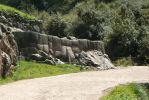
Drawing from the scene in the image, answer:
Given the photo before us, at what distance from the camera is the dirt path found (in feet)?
80.2

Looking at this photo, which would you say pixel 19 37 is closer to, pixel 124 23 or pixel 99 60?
pixel 99 60

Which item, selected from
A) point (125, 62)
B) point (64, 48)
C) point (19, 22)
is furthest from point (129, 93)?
point (125, 62)

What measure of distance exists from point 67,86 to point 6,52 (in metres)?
6.68

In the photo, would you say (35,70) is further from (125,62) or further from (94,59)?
(125,62)

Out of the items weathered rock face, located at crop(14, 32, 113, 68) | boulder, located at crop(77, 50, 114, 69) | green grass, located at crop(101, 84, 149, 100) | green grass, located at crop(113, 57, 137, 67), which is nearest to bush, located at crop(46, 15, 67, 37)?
green grass, located at crop(113, 57, 137, 67)

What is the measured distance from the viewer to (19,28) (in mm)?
44250

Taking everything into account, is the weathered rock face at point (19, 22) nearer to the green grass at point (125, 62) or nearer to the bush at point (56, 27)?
the green grass at point (125, 62)

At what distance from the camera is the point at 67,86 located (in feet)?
91.8

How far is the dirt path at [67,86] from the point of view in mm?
24434

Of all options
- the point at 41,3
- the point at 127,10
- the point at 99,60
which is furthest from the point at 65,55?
the point at 41,3

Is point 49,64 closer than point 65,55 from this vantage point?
Yes

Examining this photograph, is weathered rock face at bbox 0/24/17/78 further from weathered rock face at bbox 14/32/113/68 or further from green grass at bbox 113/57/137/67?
green grass at bbox 113/57/137/67

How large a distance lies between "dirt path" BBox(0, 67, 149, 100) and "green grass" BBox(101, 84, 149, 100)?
701 mm

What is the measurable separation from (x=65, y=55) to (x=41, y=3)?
149 feet
